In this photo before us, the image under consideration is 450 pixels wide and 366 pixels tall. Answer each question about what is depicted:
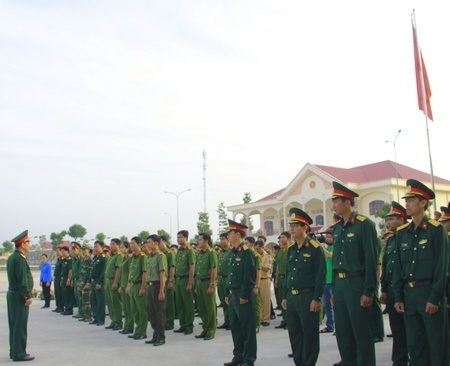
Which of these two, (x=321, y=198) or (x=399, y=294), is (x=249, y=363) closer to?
(x=399, y=294)

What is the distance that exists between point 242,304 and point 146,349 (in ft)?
7.15

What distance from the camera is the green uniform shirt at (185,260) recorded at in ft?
31.0

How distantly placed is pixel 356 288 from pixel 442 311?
0.79 metres

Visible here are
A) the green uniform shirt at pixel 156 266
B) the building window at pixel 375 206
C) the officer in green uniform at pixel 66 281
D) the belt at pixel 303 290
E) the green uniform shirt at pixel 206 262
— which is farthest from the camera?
the building window at pixel 375 206

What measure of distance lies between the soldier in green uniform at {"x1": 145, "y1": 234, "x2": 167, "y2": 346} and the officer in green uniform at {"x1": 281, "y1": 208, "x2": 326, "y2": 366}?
291cm

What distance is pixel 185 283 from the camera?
9.52 m

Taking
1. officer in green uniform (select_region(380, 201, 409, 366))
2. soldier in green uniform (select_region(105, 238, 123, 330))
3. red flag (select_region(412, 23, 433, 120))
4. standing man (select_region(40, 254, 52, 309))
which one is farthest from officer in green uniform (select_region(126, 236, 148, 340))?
red flag (select_region(412, 23, 433, 120))

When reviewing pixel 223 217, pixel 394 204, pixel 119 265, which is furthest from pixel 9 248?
pixel 394 204

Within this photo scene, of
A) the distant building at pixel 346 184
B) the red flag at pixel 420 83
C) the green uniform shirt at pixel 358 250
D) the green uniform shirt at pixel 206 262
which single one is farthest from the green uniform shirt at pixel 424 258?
the distant building at pixel 346 184

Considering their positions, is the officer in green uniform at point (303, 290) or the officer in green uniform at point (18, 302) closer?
the officer in green uniform at point (303, 290)

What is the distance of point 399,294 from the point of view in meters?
4.89

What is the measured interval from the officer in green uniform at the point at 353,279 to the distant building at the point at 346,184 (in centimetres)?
3400

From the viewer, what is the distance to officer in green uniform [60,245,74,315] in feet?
44.0

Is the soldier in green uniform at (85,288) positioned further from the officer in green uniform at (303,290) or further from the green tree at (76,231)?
the green tree at (76,231)
